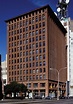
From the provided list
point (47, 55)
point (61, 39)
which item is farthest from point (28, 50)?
point (61, 39)

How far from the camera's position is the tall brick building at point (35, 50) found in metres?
→ 144

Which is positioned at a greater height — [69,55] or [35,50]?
[69,55]

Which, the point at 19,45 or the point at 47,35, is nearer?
the point at 47,35

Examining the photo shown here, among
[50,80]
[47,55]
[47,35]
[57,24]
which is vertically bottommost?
[50,80]

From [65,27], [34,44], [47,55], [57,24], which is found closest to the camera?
[47,55]

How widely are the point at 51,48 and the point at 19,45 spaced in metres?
22.3

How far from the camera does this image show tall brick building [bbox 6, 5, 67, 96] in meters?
144

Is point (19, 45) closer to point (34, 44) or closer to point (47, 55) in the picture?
point (34, 44)

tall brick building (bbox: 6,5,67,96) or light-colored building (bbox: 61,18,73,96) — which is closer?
tall brick building (bbox: 6,5,67,96)

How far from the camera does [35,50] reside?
14975 cm

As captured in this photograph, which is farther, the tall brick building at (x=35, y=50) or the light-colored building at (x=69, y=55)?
the light-colored building at (x=69, y=55)

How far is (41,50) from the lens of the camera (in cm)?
14625

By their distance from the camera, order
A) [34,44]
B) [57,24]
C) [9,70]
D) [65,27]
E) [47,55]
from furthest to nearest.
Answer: [65,27]
[57,24]
[9,70]
[34,44]
[47,55]

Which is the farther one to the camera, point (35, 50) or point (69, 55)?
point (69, 55)
